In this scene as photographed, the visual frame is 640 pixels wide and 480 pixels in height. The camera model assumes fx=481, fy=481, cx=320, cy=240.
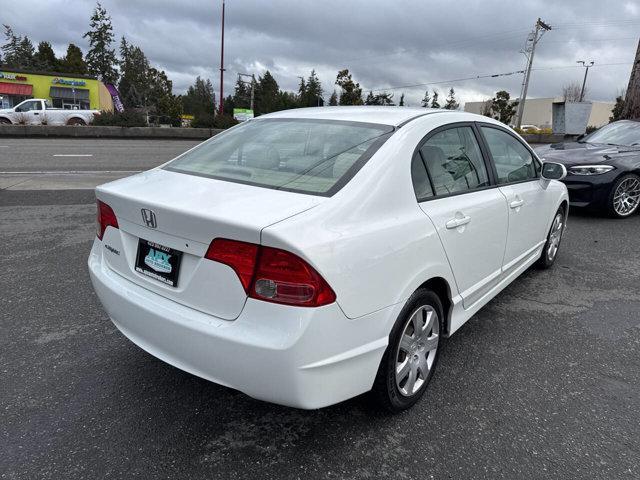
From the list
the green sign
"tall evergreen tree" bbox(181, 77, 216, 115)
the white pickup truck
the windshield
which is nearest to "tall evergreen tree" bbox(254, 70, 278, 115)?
"tall evergreen tree" bbox(181, 77, 216, 115)

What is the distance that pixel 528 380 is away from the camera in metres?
2.90

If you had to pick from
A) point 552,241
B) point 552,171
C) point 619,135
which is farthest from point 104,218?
point 619,135

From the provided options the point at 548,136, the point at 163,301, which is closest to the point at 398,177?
the point at 163,301

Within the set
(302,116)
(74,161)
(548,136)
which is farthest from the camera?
(548,136)

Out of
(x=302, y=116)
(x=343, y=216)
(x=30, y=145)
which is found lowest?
(x=30, y=145)

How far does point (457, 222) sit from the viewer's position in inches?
106

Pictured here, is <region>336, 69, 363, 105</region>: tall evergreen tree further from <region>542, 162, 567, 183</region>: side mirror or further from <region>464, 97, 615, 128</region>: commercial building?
<region>542, 162, 567, 183</region>: side mirror

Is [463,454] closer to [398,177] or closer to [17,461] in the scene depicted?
[398,177]

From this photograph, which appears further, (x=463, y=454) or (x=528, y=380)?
(x=528, y=380)

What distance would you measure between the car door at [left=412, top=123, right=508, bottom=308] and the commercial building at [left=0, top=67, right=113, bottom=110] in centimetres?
5444

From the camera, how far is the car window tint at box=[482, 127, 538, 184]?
3.47m

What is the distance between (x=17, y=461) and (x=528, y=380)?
2.71 m

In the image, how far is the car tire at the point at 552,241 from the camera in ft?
15.3

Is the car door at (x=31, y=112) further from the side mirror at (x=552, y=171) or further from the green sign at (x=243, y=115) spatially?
the side mirror at (x=552, y=171)
